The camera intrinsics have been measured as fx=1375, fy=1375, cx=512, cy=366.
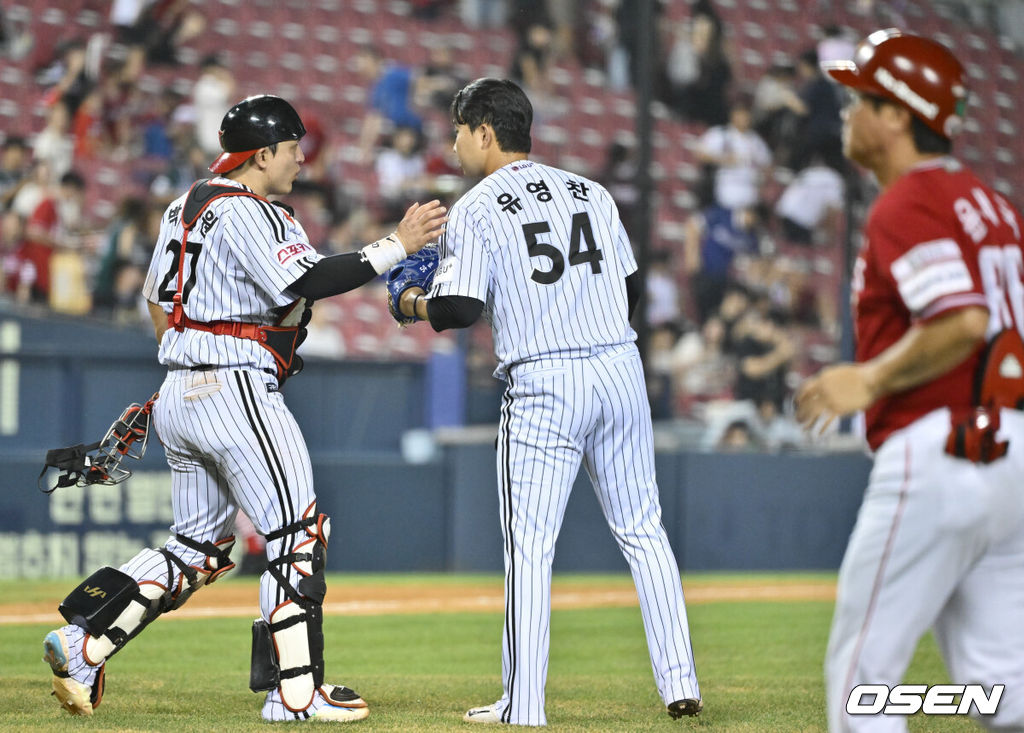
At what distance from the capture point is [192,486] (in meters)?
5.04

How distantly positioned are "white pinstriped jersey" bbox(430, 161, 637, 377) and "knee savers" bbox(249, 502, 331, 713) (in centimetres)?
97

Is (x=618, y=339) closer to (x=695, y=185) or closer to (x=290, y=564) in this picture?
(x=290, y=564)

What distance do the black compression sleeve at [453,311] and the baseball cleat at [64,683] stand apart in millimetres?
1729

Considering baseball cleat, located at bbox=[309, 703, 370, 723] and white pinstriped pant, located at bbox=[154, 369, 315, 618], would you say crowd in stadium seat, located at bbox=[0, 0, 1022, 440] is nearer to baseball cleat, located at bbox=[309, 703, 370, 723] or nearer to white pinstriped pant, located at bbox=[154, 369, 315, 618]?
white pinstriped pant, located at bbox=[154, 369, 315, 618]

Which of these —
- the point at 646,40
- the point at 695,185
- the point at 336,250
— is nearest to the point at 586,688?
the point at 646,40

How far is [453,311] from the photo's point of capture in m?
4.72

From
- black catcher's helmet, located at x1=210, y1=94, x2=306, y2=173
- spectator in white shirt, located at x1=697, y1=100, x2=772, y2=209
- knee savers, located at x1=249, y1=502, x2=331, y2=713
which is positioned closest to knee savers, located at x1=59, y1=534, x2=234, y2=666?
knee savers, located at x1=249, y1=502, x2=331, y2=713

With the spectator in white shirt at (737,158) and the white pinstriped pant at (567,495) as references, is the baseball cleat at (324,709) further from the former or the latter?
the spectator in white shirt at (737,158)

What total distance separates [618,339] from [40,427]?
7.78 metres

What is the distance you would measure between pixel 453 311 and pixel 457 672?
244 centimetres

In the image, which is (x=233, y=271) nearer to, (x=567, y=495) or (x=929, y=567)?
(x=567, y=495)

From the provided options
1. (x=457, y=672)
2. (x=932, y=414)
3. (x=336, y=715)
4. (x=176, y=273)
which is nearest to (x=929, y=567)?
(x=932, y=414)

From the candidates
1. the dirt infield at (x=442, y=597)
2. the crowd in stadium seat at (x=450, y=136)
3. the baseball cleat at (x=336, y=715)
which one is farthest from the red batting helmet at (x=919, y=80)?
the crowd in stadium seat at (x=450, y=136)

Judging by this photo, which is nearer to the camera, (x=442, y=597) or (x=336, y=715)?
(x=336, y=715)
